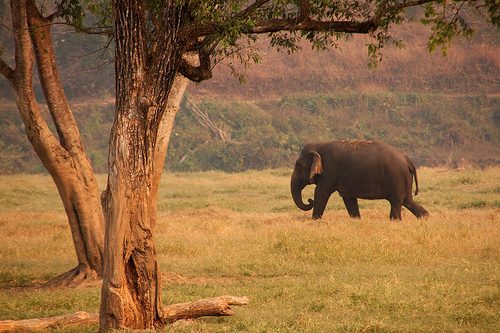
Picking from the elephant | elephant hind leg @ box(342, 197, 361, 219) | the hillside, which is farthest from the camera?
the hillside

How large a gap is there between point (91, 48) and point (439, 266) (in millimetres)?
43292

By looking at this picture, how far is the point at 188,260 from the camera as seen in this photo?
1559cm

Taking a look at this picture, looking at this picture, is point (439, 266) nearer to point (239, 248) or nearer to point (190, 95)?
point (239, 248)

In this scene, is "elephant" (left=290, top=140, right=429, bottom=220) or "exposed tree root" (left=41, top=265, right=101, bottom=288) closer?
"exposed tree root" (left=41, top=265, right=101, bottom=288)

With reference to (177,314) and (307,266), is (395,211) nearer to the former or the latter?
(307,266)

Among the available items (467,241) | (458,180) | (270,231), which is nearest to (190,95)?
(458,180)

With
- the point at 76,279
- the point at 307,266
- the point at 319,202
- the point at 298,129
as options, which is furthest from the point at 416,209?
the point at 298,129

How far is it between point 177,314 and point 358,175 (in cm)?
1273

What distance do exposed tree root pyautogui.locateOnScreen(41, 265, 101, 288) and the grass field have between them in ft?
1.25

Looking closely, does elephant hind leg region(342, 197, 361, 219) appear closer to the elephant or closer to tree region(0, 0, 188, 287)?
the elephant

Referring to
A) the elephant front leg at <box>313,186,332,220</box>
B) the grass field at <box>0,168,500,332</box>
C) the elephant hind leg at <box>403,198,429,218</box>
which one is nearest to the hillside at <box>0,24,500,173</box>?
the grass field at <box>0,168,500,332</box>

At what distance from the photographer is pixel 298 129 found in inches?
2019

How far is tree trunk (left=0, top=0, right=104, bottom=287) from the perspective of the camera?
522 inches

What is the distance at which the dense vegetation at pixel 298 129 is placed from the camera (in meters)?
46.1
